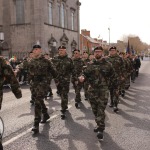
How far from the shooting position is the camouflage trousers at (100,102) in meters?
5.85

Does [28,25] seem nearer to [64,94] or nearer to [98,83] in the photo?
[64,94]

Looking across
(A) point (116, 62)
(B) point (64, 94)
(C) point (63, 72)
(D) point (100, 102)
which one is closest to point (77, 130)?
(D) point (100, 102)

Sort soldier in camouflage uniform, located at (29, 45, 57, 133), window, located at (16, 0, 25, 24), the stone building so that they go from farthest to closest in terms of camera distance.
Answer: window, located at (16, 0, 25, 24), the stone building, soldier in camouflage uniform, located at (29, 45, 57, 133)

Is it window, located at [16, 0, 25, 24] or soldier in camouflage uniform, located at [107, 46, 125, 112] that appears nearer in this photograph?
soldier in camouflage uniform, located at [107, 46, 125, 112]

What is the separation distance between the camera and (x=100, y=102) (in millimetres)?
5879

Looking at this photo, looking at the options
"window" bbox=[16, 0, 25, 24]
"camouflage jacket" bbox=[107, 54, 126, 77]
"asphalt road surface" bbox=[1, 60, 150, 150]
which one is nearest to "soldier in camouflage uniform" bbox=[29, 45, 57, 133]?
"asphalt road surface" bbox=[1, 60, 150, 150]

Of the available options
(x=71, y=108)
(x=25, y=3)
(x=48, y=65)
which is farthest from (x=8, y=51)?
(x=48, y=65)

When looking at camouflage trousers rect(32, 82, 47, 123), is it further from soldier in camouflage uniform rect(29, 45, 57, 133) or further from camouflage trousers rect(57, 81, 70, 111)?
camouflage trousers rect(57, 81, 70, 111)

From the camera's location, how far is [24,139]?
584 centimetres

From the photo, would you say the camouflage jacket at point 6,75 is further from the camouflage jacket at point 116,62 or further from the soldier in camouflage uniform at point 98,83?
the camouflage jacket at point 116,62

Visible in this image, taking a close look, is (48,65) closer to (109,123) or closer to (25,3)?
(109,123)

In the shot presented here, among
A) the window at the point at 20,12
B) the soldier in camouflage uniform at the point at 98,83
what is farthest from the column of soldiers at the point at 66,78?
the window at the point at 20,12

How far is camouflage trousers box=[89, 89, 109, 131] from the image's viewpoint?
5846 mm

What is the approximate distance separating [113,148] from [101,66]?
5.79ft
